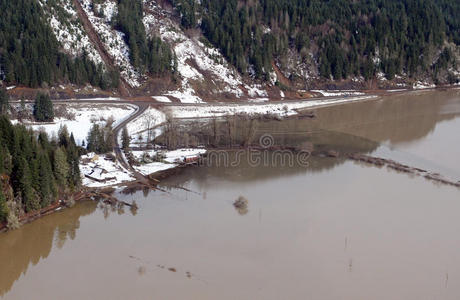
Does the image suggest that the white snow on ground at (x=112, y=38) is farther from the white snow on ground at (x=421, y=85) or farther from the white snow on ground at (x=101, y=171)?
the white snow on ground at (x=421, y=85)

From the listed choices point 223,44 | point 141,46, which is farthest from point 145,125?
point 223,44

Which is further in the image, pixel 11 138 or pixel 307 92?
pixel 307 92

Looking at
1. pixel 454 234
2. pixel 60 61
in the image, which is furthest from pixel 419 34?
pixel 454 234

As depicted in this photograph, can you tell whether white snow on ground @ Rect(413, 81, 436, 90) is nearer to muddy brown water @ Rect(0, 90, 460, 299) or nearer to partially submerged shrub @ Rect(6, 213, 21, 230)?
muddy brown water @ Rect(0, 90, 460, 299)

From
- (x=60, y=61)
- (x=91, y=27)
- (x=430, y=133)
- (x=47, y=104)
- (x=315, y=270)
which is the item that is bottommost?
(x=315, y=270)

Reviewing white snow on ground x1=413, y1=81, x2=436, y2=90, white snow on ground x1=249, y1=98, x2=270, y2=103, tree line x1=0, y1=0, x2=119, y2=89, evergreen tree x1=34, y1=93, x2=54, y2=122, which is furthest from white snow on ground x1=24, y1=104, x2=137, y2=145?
white snow on ground x1=413, y1=81, x2=436, y2=90

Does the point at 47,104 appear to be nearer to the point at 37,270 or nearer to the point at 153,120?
the point at 153,120
